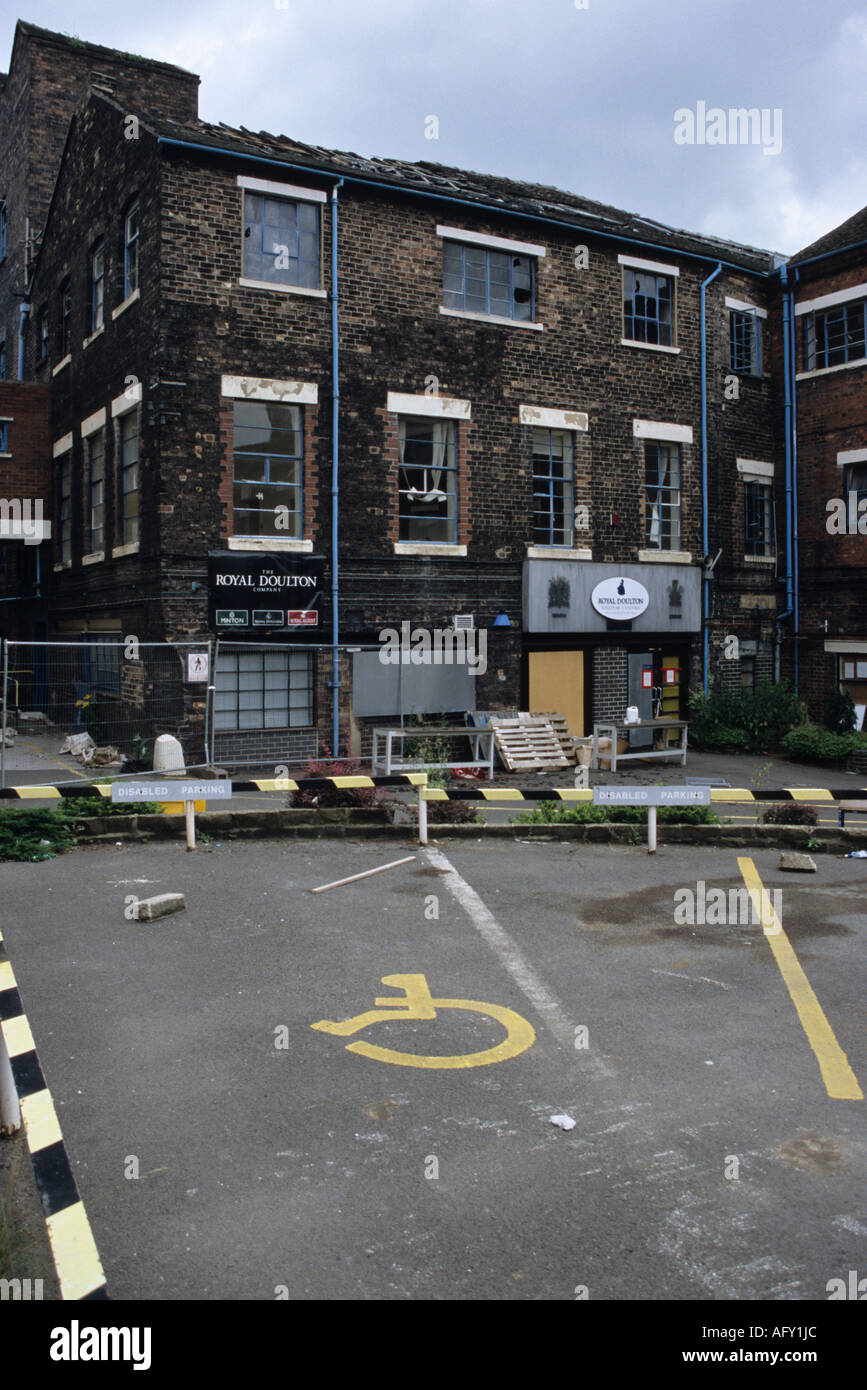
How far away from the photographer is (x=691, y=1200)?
A: 4.24 metres

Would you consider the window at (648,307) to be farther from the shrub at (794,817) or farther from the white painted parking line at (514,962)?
the white painted parking line at (514,962)

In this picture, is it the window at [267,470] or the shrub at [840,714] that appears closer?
the window at [267,470]

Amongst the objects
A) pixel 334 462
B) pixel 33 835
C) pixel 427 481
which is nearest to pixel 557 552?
pixel 427 481

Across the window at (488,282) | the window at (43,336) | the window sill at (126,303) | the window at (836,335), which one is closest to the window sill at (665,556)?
the window at (488,282)

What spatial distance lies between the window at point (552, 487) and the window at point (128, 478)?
295 inches

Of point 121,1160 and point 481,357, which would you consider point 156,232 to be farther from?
point 121,1160

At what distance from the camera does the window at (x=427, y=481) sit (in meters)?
18.5

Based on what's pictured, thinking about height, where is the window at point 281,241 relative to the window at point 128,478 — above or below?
above

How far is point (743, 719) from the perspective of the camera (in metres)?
21.0

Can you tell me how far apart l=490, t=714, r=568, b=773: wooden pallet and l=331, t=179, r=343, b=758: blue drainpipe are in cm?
277

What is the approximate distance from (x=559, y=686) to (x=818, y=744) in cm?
512

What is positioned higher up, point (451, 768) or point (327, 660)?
point (327, 660)
